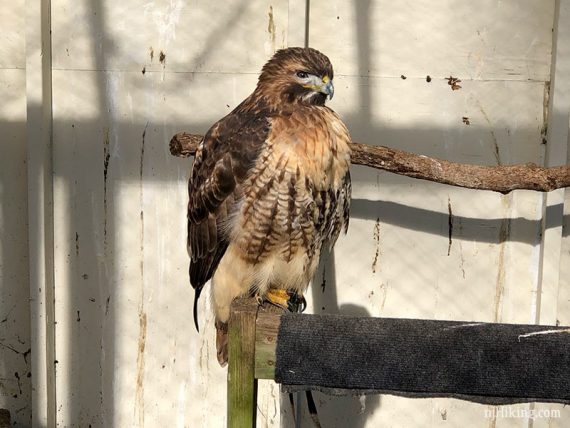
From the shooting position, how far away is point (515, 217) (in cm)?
361

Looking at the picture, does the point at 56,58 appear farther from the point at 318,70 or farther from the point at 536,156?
the point at 536,156

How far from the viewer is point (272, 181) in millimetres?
2629

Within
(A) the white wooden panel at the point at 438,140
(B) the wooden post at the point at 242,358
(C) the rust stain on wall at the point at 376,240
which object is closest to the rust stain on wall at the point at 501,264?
(A) the white wooden panel at the point at 438,140

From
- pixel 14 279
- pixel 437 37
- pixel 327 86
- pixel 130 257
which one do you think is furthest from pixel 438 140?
pixel 14 279

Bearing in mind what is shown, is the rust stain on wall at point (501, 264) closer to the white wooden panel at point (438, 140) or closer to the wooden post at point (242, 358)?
the white wooden panel at point (438, 140)

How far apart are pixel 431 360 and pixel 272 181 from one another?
1026 mm

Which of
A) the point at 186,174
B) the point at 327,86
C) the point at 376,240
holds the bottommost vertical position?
the point at 376,240

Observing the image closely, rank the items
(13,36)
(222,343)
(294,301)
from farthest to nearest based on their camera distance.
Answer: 1. (13,36)
2. (222,343)
3. (294,301)

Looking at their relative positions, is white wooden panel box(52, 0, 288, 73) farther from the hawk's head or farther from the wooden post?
the wooden post

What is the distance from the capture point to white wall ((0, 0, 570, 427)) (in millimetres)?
3502

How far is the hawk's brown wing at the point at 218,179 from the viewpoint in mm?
2641

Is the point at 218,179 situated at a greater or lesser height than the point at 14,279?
greater

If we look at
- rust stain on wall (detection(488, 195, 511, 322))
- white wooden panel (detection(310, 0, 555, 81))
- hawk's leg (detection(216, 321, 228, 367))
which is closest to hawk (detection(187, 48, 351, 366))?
hawk's leg (detection(216, 321, 228, 367))

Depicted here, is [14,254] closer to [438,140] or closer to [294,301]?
[294,301]
